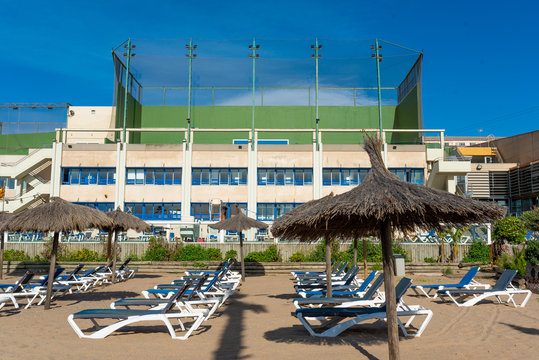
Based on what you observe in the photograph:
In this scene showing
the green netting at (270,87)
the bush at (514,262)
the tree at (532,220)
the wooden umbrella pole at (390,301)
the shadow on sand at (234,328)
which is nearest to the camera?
the wooden umbrella pole at (390,301)

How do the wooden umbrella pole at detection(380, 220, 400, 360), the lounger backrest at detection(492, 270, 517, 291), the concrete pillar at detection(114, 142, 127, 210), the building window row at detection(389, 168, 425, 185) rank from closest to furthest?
the wooden umbrella pole at detection(380, 220, 400, 360)
the lounger backrest at detection(492, 270, 517, 291)
the concrete pillar at detection(114, 142, 127, 210)
the building window row at detection(389, 168, 425, 185)

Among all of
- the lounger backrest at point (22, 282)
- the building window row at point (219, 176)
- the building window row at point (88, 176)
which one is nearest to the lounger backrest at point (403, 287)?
the lounger backrest at point (22, 282)

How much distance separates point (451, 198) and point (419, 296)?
7.71 m

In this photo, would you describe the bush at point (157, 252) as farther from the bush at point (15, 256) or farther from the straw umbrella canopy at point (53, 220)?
the straw umbrella canopy at point (53, 220)

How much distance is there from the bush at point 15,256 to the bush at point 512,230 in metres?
19.9

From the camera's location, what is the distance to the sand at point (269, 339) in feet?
22.3

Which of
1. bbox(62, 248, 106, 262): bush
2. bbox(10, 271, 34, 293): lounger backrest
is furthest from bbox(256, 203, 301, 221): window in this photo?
bbox(10, 271, 34, 293): lounger backrest

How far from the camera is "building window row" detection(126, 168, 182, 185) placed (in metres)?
35.0

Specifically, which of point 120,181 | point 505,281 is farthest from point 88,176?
point 505,281

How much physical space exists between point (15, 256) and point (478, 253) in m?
20.5

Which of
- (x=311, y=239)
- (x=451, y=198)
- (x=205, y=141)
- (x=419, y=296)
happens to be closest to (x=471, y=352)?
(x=451, y=198)

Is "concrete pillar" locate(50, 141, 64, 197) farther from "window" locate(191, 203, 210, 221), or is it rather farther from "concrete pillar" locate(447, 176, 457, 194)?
"concrete pillar" locate(447, 176, 457, 194)

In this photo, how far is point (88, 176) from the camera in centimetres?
3522

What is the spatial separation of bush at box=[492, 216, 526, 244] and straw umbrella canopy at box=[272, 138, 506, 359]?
1262 cm
